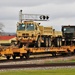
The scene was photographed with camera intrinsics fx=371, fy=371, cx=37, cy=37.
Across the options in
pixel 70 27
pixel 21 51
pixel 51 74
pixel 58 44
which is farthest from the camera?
pixel 70 27

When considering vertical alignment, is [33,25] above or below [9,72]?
above

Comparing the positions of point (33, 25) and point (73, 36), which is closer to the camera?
point (33, 25)

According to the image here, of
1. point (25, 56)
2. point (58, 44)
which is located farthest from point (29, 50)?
point (58, 44)

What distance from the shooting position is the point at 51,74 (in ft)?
72.2

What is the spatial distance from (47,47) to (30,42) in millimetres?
3126

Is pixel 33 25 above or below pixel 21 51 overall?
above

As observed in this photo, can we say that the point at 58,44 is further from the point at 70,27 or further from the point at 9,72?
the point at 9,72

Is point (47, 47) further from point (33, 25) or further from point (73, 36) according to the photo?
point (73, 36)

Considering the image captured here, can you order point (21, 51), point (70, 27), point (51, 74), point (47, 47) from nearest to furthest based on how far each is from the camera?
1. point (51, 74)
2. point (21, 51)
3. point (47, 47)
4. point (70, 27)

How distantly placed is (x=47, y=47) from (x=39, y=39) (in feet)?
5.74

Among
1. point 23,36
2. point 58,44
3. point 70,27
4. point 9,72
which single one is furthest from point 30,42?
point 9,72

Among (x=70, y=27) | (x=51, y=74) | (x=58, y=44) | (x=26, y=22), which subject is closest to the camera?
(x=51, y=74)

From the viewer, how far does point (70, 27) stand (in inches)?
1893

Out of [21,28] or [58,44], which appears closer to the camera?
[21,28]
